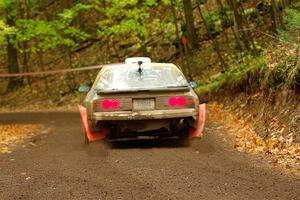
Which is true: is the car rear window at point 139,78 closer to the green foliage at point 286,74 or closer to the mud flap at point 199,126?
the mud flap at point 199,126

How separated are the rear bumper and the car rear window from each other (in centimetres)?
63

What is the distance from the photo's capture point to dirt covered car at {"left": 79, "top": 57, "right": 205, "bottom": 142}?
971 centimetres

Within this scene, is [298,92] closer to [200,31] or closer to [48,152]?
[48,152]

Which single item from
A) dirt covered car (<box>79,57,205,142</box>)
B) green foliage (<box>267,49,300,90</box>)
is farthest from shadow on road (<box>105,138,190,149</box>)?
green foliage (<box>267,49,300,90</box>)

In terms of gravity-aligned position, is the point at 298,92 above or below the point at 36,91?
above

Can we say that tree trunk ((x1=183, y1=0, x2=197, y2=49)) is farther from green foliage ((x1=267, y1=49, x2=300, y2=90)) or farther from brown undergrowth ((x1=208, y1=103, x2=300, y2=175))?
green foliage ((x1=267, y1=49, x2=300, y2=90))

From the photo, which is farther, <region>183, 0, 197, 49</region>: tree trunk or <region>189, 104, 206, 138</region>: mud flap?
<region>183, 0, 197, 49</region>: tree trunk

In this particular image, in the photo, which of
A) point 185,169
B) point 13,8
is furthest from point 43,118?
point 185,169

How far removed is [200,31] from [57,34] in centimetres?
792

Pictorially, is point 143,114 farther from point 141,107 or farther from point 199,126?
point 199,126

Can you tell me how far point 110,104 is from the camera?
9703 millimetres

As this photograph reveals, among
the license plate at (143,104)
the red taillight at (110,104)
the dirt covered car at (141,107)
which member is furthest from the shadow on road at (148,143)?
the red taillight at (110,104)

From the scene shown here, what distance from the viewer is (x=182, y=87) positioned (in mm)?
10016

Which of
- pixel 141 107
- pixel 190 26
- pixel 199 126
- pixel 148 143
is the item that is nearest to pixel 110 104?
pixel 141 107
